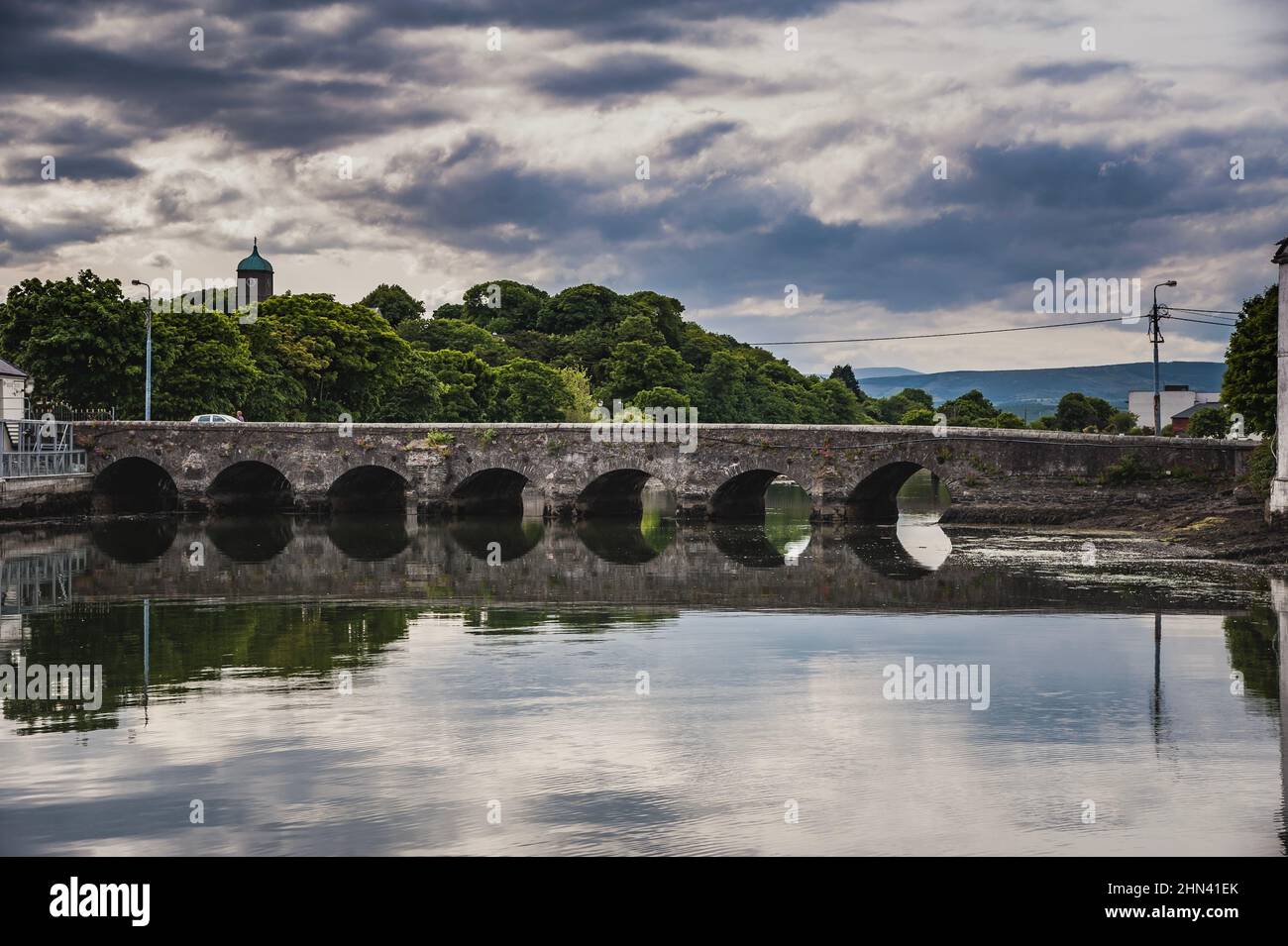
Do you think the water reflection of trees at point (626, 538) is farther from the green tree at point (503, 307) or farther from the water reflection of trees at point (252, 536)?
the green tree at point (503, 307)

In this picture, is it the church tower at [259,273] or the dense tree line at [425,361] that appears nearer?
the dense tree line at [425,361]

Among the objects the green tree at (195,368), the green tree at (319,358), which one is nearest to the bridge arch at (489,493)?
the green tree at (195,368)

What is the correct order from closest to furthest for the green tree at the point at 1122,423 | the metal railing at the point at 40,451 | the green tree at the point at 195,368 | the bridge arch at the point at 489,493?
the metal railing at the point at 40,451, the bridge arch at the point at 489,493, the green tree at the point at 195,368, the green tree at the point at 1122,423

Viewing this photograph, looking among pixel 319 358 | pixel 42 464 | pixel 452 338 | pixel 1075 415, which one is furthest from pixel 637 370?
pixel 42 464

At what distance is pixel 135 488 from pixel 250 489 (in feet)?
17.4

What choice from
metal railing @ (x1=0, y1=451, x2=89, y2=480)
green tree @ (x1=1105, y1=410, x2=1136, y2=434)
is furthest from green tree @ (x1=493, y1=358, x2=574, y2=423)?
green tree @ (x1=1105, y1=410, x2=1136, y2=434)

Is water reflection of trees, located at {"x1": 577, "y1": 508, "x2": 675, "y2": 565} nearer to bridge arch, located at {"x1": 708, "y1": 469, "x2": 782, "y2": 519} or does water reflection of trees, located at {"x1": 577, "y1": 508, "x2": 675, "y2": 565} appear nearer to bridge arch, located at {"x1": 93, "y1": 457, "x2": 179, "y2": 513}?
bridge arch, located at {"x1": 708, "y1": 469, "x2": 782, "y2": 519}

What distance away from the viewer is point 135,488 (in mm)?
63219

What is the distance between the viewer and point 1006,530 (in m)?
46.8

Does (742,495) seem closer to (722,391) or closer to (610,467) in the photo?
(610,467)

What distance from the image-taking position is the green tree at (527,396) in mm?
97375

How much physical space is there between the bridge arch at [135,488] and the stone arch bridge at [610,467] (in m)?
0.09
